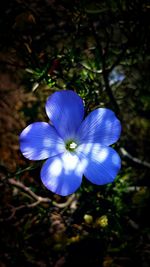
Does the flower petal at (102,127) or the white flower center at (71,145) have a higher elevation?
the flower petal at (102,127)

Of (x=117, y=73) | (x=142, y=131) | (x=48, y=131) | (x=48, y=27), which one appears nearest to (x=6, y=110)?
(x=48, y=27)

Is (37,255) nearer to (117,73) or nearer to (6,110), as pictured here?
(6,110)

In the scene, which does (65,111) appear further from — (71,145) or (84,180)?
(84,180)

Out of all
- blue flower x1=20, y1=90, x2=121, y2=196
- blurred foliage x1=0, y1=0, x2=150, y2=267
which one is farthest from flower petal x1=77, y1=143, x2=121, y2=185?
blurred foliage x1=0, y1=0, x2=150, y2=267

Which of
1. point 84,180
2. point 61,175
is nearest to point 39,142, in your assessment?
point 61,175

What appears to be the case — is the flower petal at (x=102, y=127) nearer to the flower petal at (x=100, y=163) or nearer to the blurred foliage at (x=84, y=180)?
the flower petal at (x=100, y=163)

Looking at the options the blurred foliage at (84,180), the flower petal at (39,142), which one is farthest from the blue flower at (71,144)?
the blurred foliage at (84,180)

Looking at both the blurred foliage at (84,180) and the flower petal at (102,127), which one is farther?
the blurred foliage at (84,180)
